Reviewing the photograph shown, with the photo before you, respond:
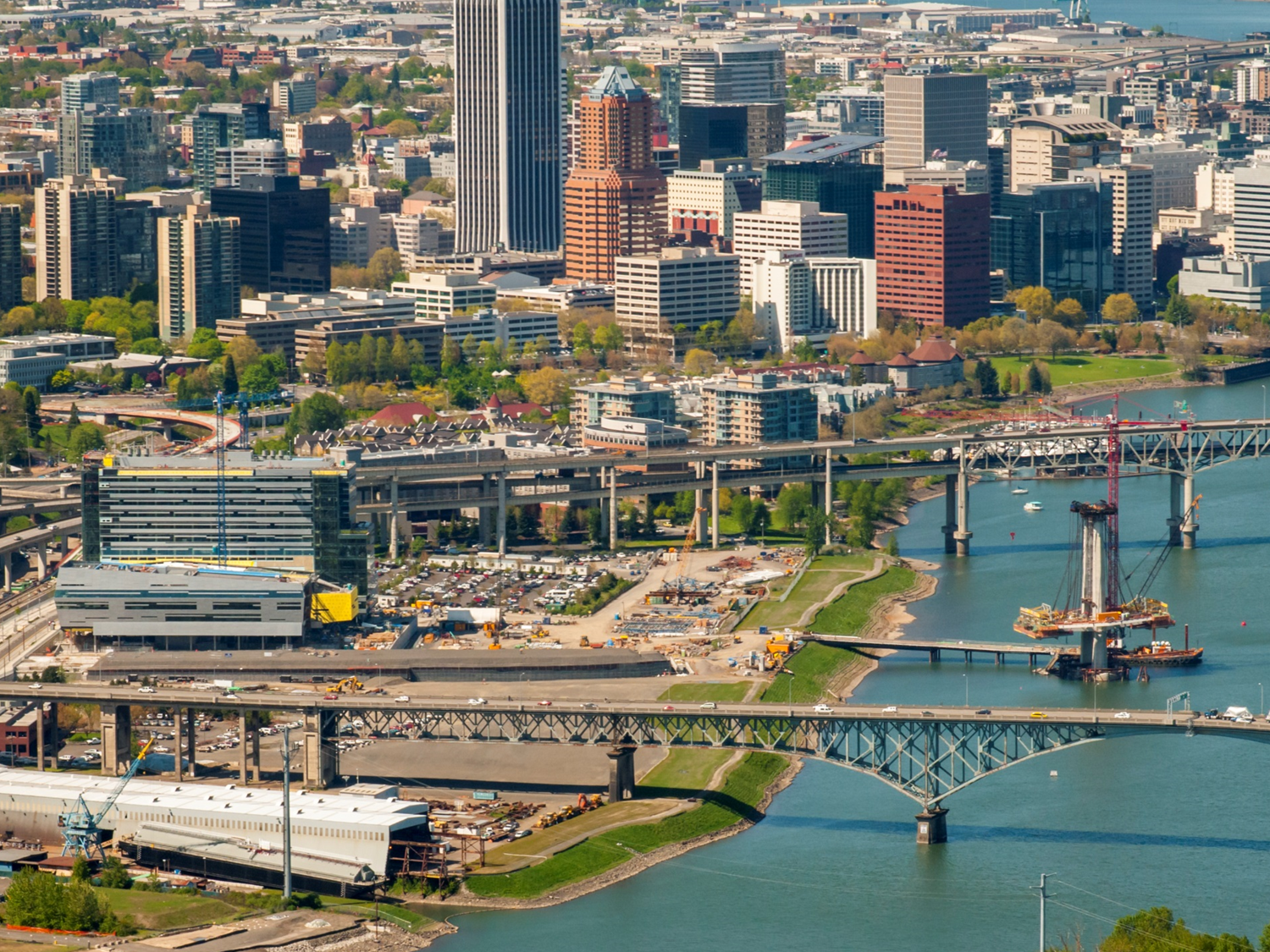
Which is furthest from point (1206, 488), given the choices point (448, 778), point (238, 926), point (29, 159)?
point (29, 159)

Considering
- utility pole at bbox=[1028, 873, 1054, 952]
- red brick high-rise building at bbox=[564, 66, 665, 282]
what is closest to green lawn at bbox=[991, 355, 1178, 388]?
red brick high-rise building at bbox=[564, 66, 665, 282]

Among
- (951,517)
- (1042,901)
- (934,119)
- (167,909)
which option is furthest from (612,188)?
(1042,901)

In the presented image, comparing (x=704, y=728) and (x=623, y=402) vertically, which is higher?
(x=623, y=402)

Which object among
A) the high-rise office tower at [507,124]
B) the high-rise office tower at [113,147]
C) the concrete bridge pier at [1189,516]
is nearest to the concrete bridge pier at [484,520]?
the concrete bridge pier at [1189,516]

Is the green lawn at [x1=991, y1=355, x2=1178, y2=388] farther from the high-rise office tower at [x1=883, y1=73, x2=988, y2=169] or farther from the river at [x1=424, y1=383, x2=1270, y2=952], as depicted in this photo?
the river at [x1=424, y1=383, x2=1270, y2=952]

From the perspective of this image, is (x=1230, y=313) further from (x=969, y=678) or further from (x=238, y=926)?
(x=238, y=926)

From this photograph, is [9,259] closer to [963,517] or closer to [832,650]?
[963,517]

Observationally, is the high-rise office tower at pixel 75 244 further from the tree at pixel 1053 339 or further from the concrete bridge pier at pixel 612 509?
the concrete bridge pier at pixel 612 509
